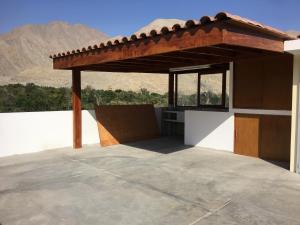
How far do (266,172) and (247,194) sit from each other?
1668 millimetres

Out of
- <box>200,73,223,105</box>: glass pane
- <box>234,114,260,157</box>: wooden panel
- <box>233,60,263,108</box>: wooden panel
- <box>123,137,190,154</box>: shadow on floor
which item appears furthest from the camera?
<box>200,73,223,105</box>: glass pane

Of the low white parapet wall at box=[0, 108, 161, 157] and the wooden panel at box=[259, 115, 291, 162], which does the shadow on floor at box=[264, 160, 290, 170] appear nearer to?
the wooden panel at box=[259, 115, 291, 162]

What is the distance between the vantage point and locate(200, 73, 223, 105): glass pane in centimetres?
1073

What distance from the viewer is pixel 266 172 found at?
6621 millimetres

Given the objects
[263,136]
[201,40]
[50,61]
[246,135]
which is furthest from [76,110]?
[50,61]

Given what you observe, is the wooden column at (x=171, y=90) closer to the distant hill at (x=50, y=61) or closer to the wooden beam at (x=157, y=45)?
the distant hill at (x=50, y=61)

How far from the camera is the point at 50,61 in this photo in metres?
67.2

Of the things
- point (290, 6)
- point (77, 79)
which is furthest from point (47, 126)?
point (290, 6)

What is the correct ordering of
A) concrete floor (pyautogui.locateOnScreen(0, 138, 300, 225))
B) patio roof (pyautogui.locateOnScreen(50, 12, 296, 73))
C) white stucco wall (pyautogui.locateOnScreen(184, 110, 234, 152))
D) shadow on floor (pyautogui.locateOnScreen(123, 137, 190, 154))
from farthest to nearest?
shadow on floor (pyautogui.locateOnScreen(123, 137, 190, 154)) → white stucco wall (pyautogui.locateOnScreen(184, 110, 234, 152)) → patio roof (pyautogui.locateOnScreen(50, 12, 296, 73)) → concrete floor (pyautogui.locateOnScreen(0, 138, 300, 225))

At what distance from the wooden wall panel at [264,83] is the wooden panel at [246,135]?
365 millimetres

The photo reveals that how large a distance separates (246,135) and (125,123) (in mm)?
4563

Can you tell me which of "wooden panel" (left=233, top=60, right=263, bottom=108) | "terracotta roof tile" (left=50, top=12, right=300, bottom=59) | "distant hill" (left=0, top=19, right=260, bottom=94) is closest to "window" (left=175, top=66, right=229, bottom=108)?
"distant hill" (left=0, top=19, right=260, bottom=94)

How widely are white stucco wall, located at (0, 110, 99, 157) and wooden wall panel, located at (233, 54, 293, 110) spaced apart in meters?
5.10

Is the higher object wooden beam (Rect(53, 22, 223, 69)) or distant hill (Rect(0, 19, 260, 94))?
distant hill (Rect(0, 19, 260, 94))
